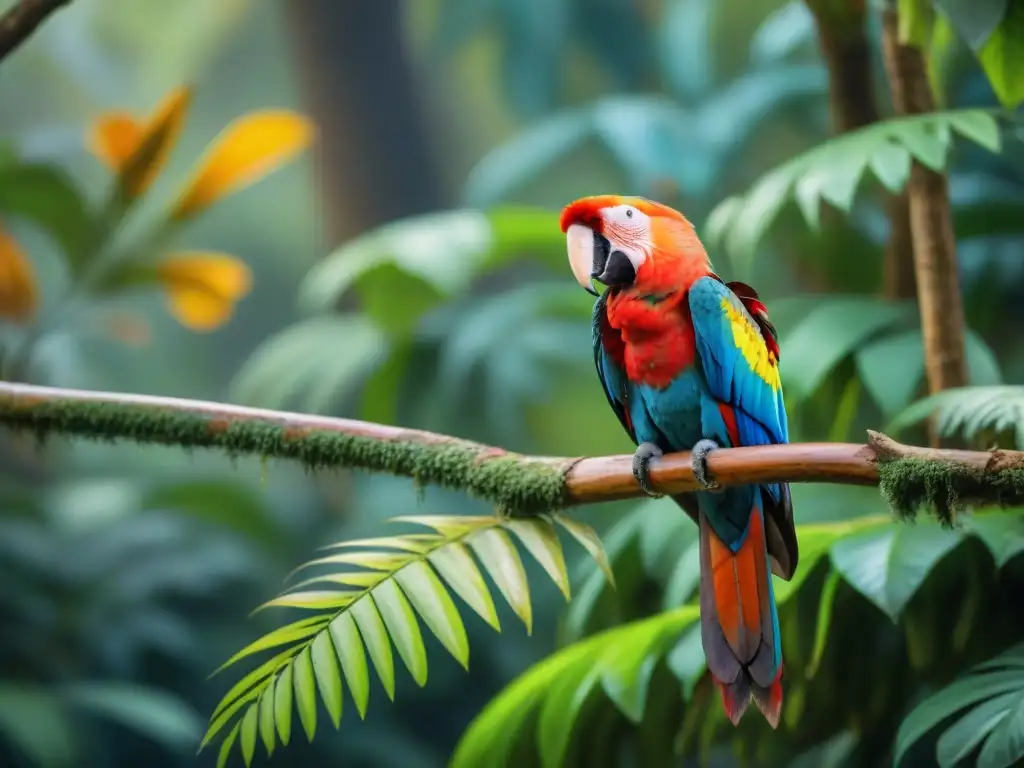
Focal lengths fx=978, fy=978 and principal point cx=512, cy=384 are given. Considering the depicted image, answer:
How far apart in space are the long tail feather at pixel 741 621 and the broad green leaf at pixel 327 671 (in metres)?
0.36

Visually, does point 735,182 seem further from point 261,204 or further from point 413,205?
point 261,204

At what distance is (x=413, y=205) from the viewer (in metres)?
2.88

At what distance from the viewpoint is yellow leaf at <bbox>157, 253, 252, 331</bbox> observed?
2061mm

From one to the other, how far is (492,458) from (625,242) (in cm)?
28

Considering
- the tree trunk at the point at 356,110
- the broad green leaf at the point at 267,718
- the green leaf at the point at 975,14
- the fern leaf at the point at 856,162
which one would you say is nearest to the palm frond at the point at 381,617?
the broad green leaf at the point at 267,718

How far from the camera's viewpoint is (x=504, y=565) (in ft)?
3.42

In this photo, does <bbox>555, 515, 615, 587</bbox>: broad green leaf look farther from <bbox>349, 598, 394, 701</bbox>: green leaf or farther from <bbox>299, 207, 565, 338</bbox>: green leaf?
<bbox>299, 207, 565, 338</bbox>: green leaf

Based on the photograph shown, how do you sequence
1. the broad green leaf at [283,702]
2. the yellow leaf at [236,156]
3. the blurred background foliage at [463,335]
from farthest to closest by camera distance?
the yellow leaf at [236,156]
the blurred background foliage at [463,335]
the broad green leaf at [283,702]

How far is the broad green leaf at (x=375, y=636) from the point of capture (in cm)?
95

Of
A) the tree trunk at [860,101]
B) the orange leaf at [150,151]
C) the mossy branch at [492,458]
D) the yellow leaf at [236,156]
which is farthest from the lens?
the yellow leaf at [236,156]

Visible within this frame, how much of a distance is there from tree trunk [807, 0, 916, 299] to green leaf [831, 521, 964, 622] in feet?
1.74

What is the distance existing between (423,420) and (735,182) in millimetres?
939

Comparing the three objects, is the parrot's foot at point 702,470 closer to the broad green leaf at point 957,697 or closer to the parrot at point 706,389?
the parrot at point 706,389

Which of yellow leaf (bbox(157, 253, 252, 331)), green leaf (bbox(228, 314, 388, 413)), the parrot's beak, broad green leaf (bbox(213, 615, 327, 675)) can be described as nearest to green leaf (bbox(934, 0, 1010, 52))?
the parrot's beak
